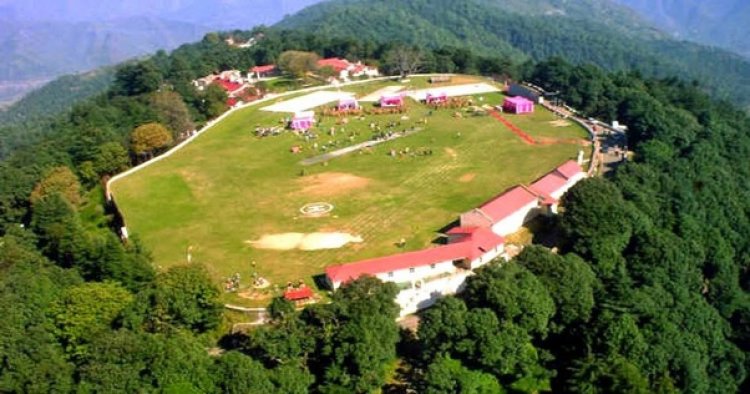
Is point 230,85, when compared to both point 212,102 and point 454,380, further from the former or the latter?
point 454,380

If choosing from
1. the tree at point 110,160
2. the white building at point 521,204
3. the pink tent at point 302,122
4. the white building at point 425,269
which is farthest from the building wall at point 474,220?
the tree at point 110,160

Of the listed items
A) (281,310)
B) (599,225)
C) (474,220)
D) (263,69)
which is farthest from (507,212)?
(263,69)

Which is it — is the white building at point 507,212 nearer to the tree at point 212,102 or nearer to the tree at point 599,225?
the tree at point 599,225

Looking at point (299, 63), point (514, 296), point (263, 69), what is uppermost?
point (299, 63)

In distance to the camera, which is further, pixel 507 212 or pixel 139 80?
pixel 139 80

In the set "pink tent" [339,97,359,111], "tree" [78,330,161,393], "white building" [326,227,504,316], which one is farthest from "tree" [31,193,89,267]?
"pink tent" [339,97,359,111]

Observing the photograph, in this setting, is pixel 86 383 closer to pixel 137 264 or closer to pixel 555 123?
pixel 137 264

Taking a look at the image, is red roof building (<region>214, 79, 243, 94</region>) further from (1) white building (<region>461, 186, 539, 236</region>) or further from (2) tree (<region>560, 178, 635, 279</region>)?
(2) tree (<region>560, 178, 635, 279</region>)
